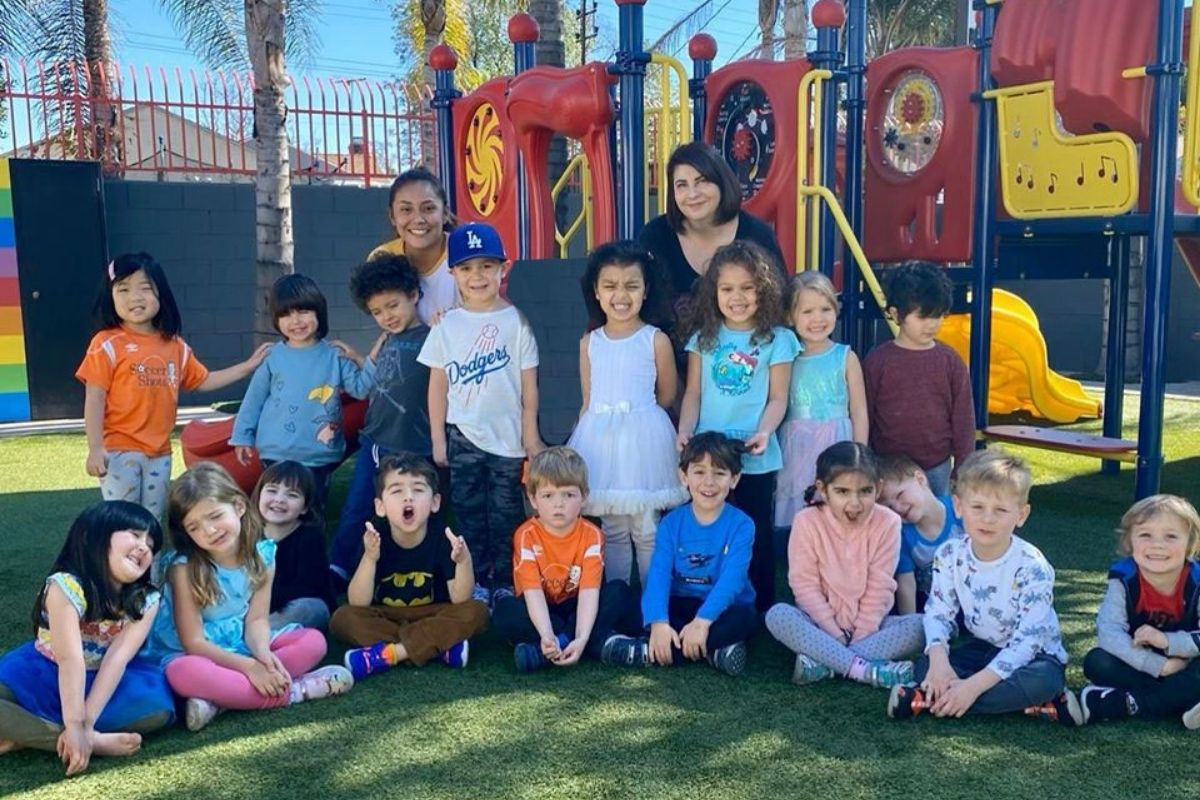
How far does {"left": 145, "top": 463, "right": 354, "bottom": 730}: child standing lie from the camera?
3305 millimetres

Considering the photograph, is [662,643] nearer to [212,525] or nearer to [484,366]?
[484,366]

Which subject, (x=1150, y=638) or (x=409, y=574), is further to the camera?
(x=409, y=574)

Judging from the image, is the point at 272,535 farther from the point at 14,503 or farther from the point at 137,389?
the point at 14,503

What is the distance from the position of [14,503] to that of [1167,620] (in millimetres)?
5876

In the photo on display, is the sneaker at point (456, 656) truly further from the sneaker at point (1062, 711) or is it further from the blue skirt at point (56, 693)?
the sneaker at point (1062, 711)

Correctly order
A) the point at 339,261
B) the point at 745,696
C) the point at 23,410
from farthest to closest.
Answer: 1. the point at 339,261
2. the point at 23,410
3. the point at 745,696

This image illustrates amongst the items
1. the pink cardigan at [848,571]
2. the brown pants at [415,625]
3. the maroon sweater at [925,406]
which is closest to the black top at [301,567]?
the brown pants at [415,625]

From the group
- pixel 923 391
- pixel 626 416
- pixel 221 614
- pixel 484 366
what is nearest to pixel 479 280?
pixel 484 366

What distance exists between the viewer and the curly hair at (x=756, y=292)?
13.0 ft

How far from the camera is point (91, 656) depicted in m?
3.14

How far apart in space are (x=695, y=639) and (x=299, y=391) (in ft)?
6.69

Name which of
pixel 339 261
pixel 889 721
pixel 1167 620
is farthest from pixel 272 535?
pixel 339 261

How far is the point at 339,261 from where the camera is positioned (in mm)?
11961

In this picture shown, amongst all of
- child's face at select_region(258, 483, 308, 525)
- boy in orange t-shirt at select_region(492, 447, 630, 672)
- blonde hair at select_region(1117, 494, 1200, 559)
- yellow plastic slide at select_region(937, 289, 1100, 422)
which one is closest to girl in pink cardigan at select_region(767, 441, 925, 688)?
boy in orange t-shirt at select_region(492, 447, 630, 672)
